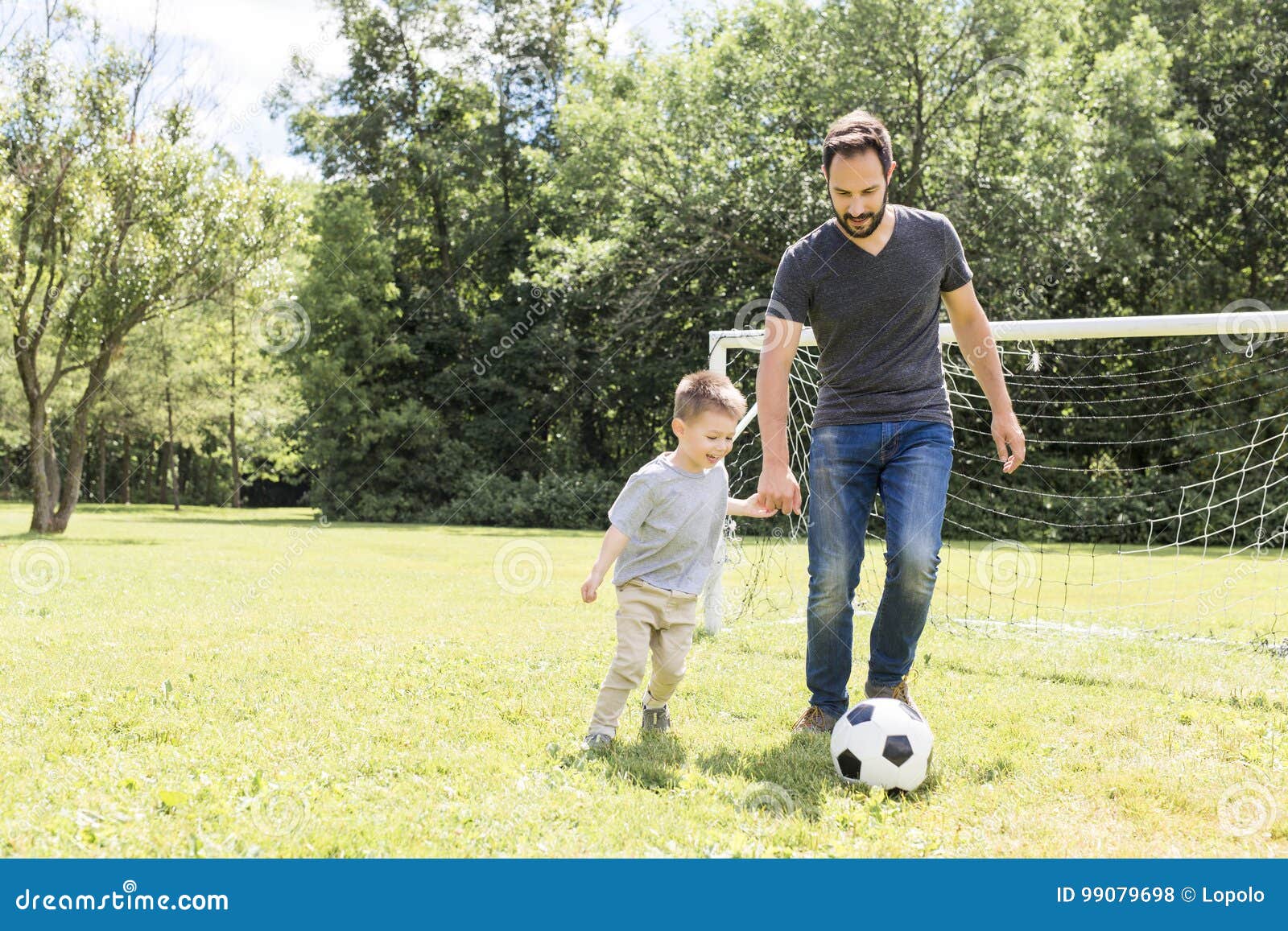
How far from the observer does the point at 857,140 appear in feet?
12.6

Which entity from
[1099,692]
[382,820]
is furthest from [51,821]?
[1099,692]

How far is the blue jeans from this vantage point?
3992mm

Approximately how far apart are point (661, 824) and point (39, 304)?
19.8 metres

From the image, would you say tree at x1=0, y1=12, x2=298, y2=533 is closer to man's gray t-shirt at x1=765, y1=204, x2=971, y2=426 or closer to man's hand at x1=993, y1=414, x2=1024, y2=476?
man's gray t-shirt at x1=765, y1=204, x2=971, y2=426

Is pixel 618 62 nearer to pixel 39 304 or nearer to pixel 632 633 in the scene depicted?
pixel 39 304

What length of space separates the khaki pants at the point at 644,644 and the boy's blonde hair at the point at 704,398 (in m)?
0.72

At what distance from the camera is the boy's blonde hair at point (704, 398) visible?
4207 mm

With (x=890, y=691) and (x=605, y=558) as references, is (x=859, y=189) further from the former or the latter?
(x=890, y=691)

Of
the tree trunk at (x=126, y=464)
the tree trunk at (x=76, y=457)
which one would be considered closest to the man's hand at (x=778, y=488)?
the tree trunk at (x=76, y=457)

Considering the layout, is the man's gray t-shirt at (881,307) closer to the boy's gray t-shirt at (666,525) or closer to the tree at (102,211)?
the boy's gray t-shirt at (666,525)

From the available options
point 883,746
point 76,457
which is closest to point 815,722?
point 883,746

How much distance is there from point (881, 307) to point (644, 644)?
Answer: 5.30 feet

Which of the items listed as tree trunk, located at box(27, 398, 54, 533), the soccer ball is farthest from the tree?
the soccer ball

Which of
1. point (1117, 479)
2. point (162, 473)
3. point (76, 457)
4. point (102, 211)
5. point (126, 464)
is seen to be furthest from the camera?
point (162, 473)
